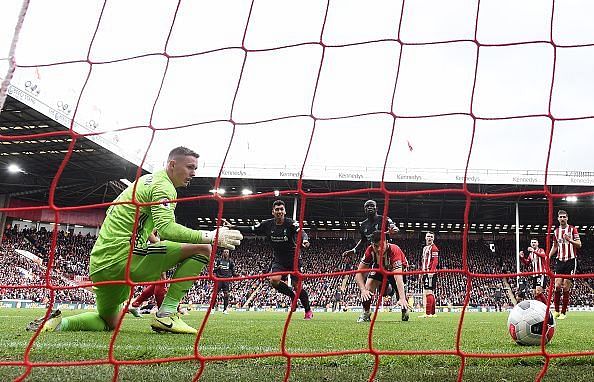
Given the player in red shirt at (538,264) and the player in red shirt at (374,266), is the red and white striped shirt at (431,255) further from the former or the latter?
the player in red shirt at (374,266)

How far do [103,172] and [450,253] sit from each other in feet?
69.4

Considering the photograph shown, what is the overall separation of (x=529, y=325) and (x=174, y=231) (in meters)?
2.73

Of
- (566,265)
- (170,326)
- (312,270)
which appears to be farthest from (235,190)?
(170,326)

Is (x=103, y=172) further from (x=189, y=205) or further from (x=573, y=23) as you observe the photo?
(x=573, y=23)

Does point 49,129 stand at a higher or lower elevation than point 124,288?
higher

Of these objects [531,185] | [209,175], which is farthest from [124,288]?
[531,185]

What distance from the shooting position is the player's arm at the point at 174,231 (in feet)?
11.4

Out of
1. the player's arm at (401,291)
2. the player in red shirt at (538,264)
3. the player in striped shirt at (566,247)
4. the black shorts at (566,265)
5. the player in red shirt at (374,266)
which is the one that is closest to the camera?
the player in red shirt at (374,266)

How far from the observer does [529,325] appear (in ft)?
13.5

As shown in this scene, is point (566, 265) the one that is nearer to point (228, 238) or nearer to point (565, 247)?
point (565, 247)

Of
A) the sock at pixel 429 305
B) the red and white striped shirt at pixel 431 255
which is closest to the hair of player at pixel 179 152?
the red and white striped shirt at pixel 431 255

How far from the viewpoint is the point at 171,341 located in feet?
12.4

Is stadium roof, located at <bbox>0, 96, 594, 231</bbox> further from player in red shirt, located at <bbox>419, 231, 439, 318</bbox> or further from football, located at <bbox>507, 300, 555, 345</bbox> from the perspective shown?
football, located at <bbox>507, 300, 555, 345</bbox>

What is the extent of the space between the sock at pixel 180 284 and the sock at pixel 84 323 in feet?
1.71
